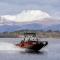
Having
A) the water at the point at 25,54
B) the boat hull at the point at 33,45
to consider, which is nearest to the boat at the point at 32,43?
the boat hull at the point at 33,45

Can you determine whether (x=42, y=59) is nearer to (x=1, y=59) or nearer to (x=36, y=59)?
(x=36, y=59)

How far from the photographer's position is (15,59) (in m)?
22.7

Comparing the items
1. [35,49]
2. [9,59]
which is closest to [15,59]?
[9,59]

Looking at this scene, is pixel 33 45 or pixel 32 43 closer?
pixel 32 43

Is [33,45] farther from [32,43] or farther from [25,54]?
[25,54]

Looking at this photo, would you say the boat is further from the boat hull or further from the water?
the water

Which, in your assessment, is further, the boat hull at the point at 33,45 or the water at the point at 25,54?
the boat hull at the point at 33,45

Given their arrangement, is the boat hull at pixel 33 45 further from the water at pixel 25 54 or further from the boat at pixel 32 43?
the water at pixel 25 54

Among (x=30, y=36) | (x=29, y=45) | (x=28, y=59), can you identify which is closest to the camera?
(x=28, y=59)

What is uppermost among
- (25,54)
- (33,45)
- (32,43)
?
(32,43)

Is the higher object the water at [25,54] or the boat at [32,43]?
the boat at [32,43]

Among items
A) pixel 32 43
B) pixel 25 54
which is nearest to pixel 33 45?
pixel 32 43

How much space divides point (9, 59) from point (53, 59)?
107 inches

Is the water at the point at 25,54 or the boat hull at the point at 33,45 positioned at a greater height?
the boat hull at the point at 33,45
